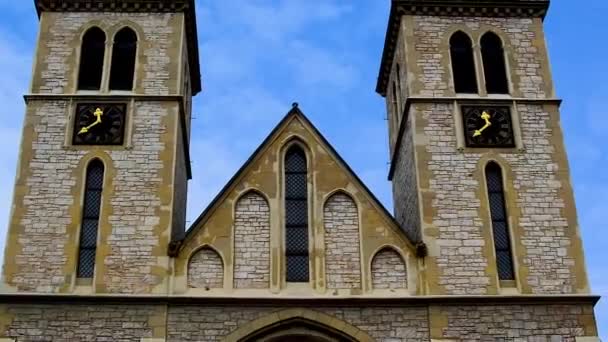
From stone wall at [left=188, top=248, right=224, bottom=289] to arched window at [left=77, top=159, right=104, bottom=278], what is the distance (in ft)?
7.16

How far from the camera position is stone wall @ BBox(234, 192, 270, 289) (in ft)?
65.0

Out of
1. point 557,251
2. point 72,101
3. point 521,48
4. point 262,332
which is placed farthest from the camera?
point 521,48

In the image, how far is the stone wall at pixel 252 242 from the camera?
779 inches

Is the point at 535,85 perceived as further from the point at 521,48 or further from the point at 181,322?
the point at 181,322

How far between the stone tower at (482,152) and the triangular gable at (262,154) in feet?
3.20

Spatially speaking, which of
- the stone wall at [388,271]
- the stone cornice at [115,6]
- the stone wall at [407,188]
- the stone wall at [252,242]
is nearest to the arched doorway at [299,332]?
the stone wall at [252,242]

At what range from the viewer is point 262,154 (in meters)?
21.4

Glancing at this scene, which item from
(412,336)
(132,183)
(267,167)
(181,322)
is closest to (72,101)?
(132,183)

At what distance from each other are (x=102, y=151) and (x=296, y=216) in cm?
479

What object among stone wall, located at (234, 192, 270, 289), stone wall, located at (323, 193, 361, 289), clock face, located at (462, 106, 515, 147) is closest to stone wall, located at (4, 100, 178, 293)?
stone wall, located at (234, 192, 270, 289)

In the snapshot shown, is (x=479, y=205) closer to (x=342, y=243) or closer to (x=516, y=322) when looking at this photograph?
(x=516, y=322)

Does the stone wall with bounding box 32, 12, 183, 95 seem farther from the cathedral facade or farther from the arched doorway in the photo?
the arched doorway

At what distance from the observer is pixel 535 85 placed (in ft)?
74.9

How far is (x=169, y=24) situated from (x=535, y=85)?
30.5 feet
